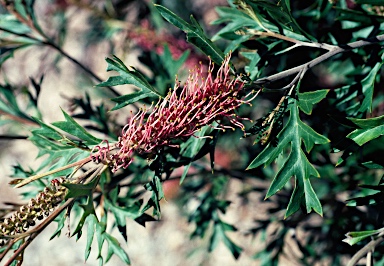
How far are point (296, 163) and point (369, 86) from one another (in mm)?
272

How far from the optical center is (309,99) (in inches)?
29.7

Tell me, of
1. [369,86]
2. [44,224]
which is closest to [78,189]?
[44,224]

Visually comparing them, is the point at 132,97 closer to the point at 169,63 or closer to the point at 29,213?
the point at 29,213

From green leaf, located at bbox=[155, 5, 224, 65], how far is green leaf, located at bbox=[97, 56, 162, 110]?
106mm

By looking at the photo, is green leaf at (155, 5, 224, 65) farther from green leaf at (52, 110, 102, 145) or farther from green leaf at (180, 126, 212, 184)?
green leaf at (52, 110, 102, 145)

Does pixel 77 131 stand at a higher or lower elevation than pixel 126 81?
lower

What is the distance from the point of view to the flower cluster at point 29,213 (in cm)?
70

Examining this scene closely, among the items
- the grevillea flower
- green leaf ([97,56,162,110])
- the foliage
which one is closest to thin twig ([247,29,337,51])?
the foliage

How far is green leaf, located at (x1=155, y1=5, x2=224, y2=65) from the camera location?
0.76 m

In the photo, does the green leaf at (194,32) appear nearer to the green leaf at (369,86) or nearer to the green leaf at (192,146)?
the green leaf at (192,146)

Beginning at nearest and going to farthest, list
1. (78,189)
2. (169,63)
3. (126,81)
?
1. (78,189)
2. (126,81)
3. (169,63)

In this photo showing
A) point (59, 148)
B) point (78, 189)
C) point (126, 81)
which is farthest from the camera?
point (59, 148)

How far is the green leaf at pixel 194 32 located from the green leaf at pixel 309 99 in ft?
0.50

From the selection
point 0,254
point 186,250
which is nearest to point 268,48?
point 0,254
